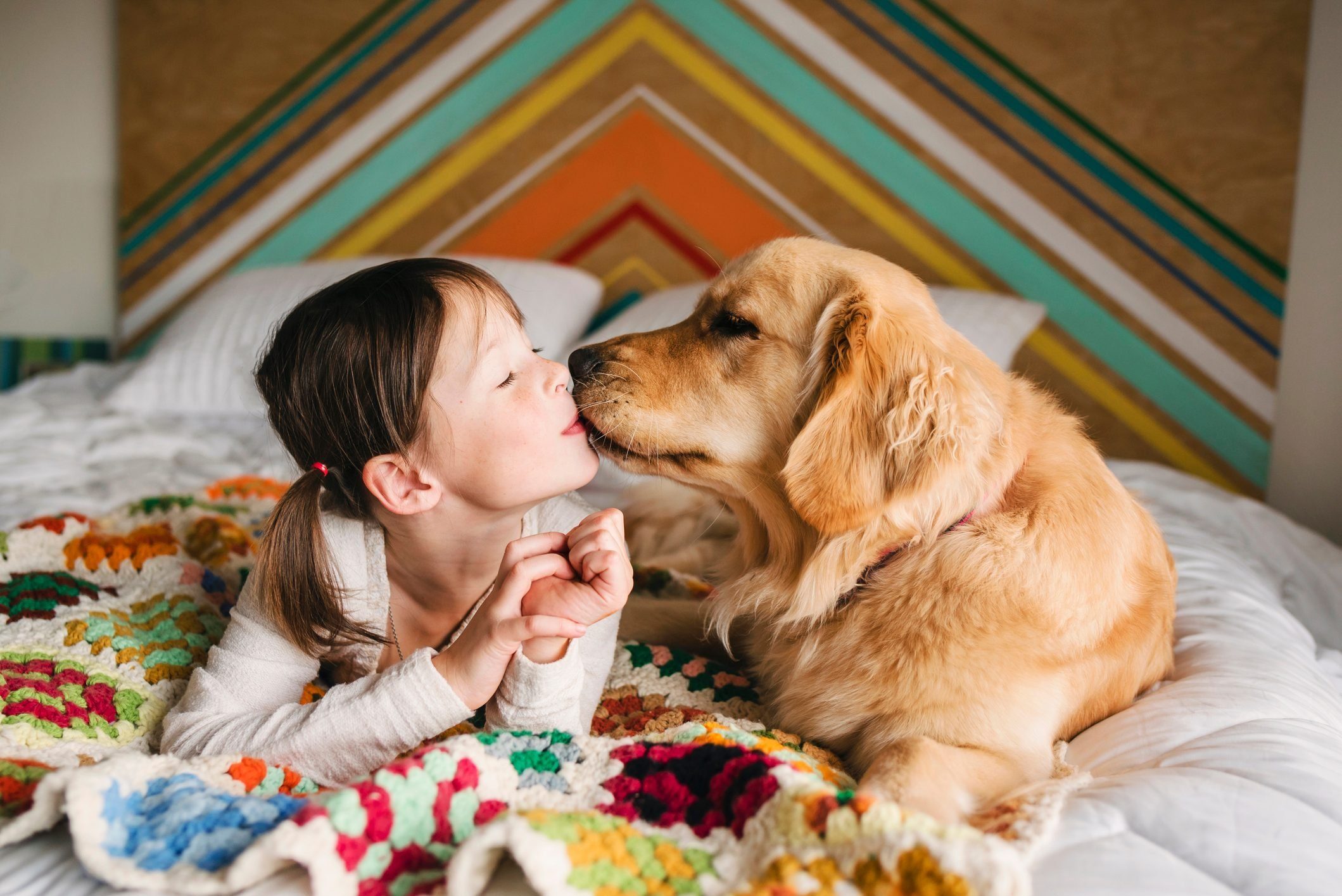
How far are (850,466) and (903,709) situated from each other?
282 millimetres

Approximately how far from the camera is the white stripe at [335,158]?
3.24 meters

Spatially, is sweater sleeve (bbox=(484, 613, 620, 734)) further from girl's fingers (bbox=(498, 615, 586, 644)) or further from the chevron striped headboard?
the chevron striped headboard

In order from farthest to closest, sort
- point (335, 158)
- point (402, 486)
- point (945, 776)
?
point (335, 158)
point (402, 486)
point (945, 776)

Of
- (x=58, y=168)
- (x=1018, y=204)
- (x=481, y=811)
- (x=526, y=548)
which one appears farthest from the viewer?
(x=58, y=168)

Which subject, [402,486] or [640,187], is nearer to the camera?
[402,486]

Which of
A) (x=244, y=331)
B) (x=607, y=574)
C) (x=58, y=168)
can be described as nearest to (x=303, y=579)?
(x=607, y=574)

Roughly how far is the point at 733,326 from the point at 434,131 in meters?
2.50

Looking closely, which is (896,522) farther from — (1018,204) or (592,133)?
(592,133)

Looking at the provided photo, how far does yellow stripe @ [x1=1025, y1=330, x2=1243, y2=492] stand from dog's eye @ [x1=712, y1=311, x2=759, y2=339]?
1800 mm

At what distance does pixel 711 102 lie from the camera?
3.03 metres

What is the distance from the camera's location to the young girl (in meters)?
0.97

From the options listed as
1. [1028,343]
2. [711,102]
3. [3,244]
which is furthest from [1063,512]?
[3,244]

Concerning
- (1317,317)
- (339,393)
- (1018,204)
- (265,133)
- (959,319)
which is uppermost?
(1018,204)

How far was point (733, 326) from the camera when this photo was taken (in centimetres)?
128
